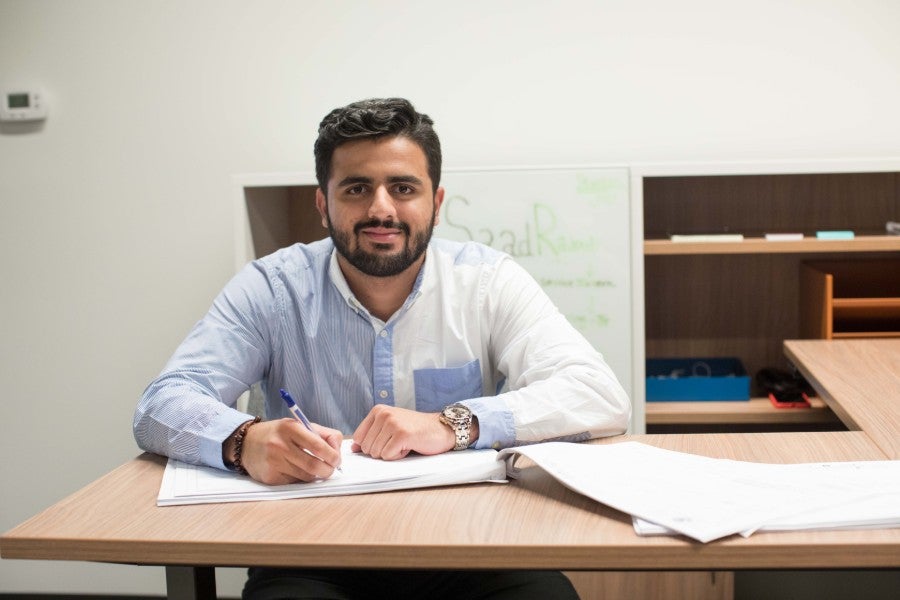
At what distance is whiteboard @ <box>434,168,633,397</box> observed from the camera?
2479 millimetres

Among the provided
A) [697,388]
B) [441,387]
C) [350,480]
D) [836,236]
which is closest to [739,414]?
[697,388]

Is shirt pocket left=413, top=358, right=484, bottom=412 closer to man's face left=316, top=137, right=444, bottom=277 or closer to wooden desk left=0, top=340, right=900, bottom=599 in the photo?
man's face left=316, top=137, right=444, bottom=277

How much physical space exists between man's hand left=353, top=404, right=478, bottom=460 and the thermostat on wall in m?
2.16

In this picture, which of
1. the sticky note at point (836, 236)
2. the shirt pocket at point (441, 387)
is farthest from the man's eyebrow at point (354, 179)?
the sticky note at point (836, 236)

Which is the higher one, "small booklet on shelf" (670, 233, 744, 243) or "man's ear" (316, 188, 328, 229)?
"man's ear" (316, 188, 328, 229)

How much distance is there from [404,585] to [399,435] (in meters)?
0.27

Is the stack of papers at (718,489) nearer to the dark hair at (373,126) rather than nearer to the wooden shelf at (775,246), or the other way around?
the dark hair at (373,126)

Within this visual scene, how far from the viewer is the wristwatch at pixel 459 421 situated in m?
1.40

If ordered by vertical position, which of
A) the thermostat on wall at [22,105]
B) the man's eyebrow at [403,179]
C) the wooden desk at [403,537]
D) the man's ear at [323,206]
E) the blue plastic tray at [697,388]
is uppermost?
the thermostat on wall at [22,105]

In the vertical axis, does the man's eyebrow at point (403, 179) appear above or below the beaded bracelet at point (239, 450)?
above

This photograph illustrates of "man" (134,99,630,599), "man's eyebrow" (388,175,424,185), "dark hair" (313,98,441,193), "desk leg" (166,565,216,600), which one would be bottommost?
"desk leg" (166,565,216,600)

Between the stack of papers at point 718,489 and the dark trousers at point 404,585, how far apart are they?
0.21 meters

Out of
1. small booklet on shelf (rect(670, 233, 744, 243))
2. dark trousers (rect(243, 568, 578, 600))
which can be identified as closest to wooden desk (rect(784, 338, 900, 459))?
small booklet on shelf (rect(670, 233, 744, 243))

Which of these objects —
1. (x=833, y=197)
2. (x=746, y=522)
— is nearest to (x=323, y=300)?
(x=746, y=522)
